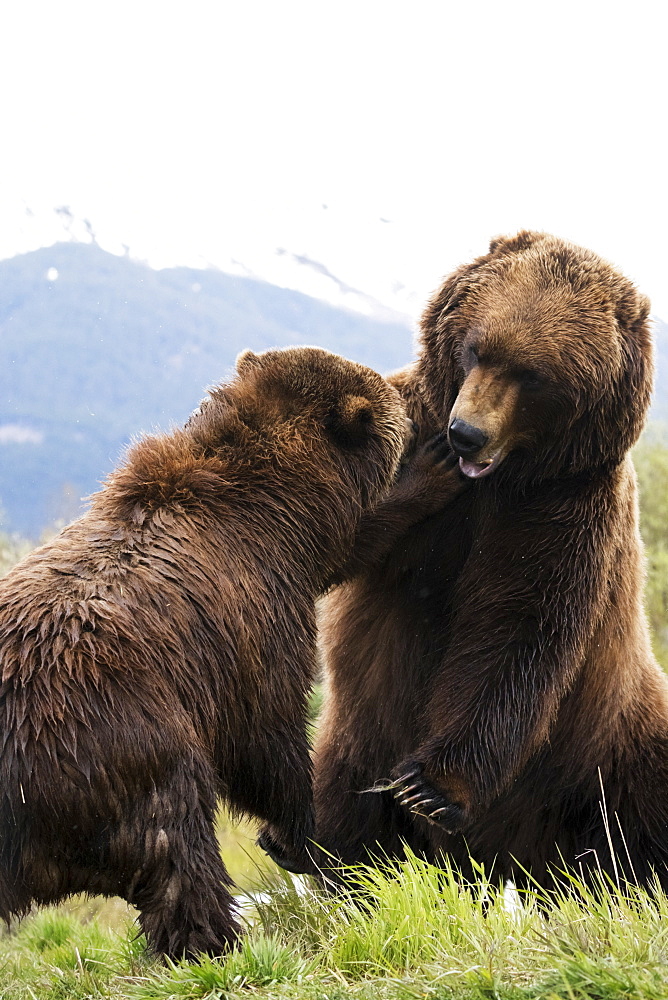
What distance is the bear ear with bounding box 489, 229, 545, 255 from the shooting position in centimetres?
465

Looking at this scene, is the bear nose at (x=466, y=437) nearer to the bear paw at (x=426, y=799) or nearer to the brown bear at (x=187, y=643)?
the brown bear at (x=187, y=643)

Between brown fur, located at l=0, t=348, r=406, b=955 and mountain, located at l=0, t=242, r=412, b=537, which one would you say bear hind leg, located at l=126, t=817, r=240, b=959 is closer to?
brown fur, located at l=0, t=348, r=406, b=955

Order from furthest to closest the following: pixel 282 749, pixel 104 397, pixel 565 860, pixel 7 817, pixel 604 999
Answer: pixel 104 397 → pixel 565 860 → pixel 282 749 → pixel 7 817 → pixel 604 999

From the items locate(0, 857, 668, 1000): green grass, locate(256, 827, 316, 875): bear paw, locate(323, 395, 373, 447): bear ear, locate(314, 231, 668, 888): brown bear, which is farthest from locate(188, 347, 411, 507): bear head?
locate(0, 857, 668, 1000): green grass

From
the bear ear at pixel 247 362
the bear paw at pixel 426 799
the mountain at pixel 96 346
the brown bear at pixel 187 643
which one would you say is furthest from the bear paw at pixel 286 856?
the mountain at pixel 96 346

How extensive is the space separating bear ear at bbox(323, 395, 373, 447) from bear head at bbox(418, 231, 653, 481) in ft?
1.32

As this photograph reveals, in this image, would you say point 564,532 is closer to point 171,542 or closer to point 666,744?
point 666,744

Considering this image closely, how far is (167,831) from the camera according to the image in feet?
11.3

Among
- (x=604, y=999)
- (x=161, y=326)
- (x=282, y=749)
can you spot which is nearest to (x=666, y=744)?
(x=282, y=749)

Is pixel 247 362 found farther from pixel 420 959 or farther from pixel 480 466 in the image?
pixel 420 959

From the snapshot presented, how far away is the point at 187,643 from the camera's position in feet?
12.1

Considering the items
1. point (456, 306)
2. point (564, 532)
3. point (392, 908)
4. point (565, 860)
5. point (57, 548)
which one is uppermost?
point (456, 306)

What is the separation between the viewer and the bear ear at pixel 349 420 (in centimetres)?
454

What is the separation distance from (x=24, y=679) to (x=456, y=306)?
243 centimetres
